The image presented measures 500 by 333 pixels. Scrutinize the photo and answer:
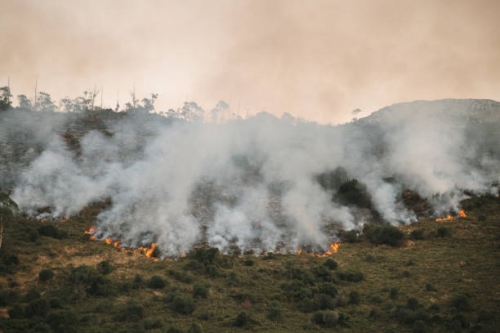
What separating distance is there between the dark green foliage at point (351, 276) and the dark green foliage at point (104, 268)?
851 inches

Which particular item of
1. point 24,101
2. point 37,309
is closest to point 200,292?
point 37,309

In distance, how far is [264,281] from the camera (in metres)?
32.0

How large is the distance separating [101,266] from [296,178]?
32.6 meters

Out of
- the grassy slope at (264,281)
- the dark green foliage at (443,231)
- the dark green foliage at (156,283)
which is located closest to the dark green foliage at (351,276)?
the grassy slope at (264,281)

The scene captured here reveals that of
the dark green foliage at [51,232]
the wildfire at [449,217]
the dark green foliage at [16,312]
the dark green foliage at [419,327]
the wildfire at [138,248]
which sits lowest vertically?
the dark green foliage at [419,327]

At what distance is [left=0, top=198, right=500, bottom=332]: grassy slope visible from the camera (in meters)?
23.6

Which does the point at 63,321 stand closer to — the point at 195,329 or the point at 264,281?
the point at 195,329

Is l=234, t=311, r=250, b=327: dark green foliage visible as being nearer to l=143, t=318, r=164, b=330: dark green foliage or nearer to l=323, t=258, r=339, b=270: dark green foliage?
l=143, t=318, r=164, b=330: dark green foliage

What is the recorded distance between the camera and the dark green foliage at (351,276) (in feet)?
106

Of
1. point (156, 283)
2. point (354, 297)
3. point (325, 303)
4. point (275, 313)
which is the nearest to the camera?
point (275, 313)

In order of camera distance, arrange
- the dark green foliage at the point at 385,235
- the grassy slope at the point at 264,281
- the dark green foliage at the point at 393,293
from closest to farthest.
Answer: the grassy slope at the point at 264,281
the dark green foliage at the point at 393,293
the dark green foliage at the point at 385,235

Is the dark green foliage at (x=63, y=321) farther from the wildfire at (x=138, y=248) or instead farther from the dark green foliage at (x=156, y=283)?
the wildfire at (x=138, y=248)

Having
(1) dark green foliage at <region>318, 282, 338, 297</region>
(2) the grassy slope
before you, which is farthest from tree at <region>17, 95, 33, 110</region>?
(1) dark green foliage at <region>318, 282, 338, 297</region>

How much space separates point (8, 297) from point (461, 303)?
32.9 meters
